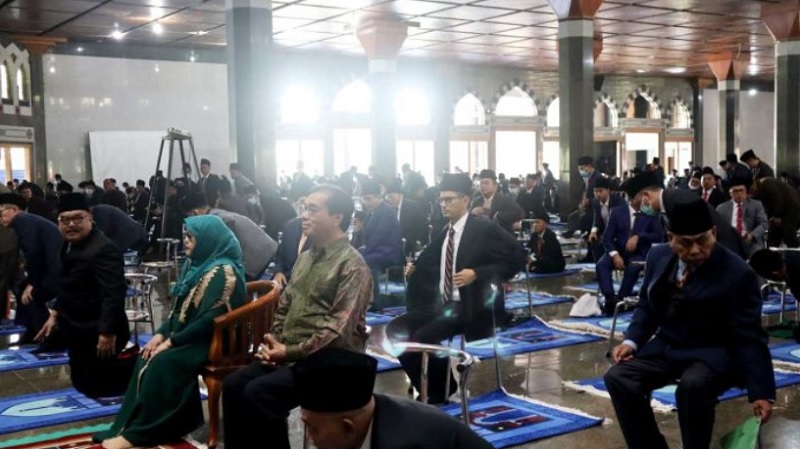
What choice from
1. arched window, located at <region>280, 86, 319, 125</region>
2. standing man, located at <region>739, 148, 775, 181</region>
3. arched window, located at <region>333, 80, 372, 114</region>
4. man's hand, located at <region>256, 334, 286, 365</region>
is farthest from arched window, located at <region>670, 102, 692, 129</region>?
man's hand, located at <region>256, 334, 286, 365</region>

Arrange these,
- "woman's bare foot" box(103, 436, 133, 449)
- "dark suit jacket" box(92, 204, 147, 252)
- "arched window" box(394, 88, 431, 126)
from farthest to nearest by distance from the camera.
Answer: "arched window" box(394, 88, 431, 126), "dark suit jacket" box(92, 204, 147, 252), "woman's bare foot" box(103, 436, 133, 449)

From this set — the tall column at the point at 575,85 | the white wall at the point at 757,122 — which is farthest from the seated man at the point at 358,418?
the white wall at the point at 757,122

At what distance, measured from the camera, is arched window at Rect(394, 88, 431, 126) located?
66.9ft

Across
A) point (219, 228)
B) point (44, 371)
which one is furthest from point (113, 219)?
point (219, 228)

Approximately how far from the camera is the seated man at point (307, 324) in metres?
3.36

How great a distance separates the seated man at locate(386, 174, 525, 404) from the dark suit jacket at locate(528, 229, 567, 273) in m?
5.38

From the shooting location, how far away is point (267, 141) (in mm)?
9102

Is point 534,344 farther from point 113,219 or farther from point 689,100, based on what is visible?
point 689,100

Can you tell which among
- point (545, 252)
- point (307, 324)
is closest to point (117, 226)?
point (307, 324)

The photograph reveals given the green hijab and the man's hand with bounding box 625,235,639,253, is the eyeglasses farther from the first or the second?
the man's hand with bounding box 625,235,639,253

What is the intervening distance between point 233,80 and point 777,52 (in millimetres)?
9310

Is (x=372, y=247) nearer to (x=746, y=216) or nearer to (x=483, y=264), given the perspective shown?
(x=483, y=264)

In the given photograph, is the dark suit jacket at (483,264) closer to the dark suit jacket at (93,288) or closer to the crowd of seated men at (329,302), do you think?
the crowd of seated men at (329,302)

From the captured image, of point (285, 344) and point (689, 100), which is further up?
point (689, 100)
